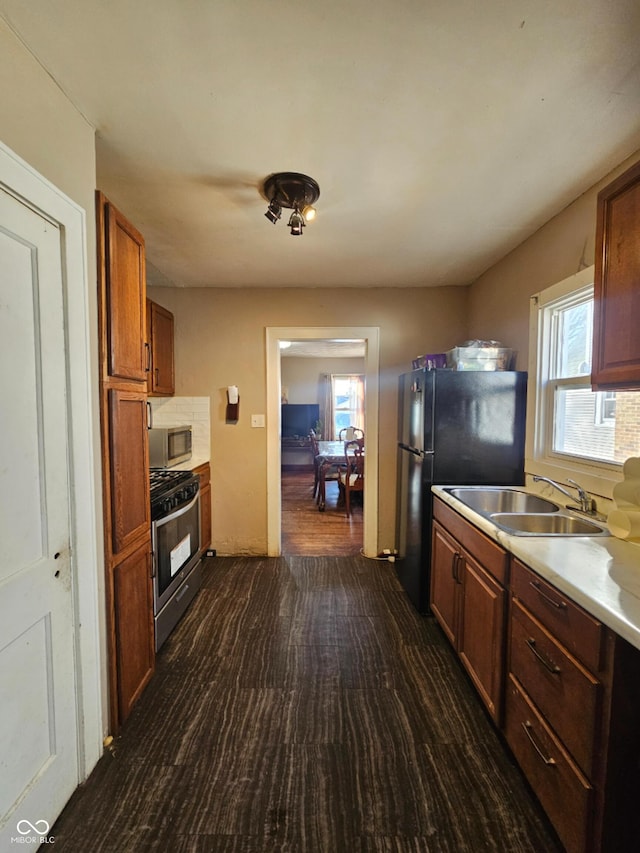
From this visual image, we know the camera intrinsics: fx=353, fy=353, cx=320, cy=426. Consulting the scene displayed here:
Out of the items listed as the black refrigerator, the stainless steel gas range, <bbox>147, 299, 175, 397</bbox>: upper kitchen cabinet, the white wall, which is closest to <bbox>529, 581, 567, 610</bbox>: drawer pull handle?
the black refrigerator

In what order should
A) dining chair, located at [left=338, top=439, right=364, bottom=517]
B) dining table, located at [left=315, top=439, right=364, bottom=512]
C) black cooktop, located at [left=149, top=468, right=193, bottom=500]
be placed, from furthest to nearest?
dining table, located at [left=315, top=439, right=364, bottom=512] → dining chair, located at [left=338, top=439, right=364, bottom=517] → black cooktop, located at [left=149, top=468, right=193, bottom=500]

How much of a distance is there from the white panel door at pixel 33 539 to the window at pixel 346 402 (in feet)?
21.6

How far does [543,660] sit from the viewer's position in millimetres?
1146

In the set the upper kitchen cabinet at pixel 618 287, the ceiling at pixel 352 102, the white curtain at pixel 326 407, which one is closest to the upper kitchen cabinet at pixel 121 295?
the ceiling at pixel 352 102

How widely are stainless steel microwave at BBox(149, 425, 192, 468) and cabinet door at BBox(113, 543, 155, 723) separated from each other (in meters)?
1.03

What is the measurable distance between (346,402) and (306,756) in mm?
6581

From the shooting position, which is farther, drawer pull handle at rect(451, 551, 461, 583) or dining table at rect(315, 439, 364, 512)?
dining table at rect(315, 439, 364, 512)

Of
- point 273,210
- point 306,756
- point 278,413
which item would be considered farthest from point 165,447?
point 306,756

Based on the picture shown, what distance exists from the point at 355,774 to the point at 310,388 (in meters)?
6.73

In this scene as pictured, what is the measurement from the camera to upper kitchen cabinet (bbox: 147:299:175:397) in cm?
273

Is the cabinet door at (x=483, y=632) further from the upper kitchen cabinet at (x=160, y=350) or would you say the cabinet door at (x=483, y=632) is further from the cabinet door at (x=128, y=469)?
the upper kitchen cabinet at (x=160, y=350)

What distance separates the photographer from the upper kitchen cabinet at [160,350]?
2.73 metres

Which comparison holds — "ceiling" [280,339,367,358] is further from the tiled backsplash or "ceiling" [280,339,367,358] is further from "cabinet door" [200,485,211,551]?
"cabinet door" [200,485,211,551]

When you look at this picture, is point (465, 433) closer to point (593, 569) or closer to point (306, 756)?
point (593, 569)
